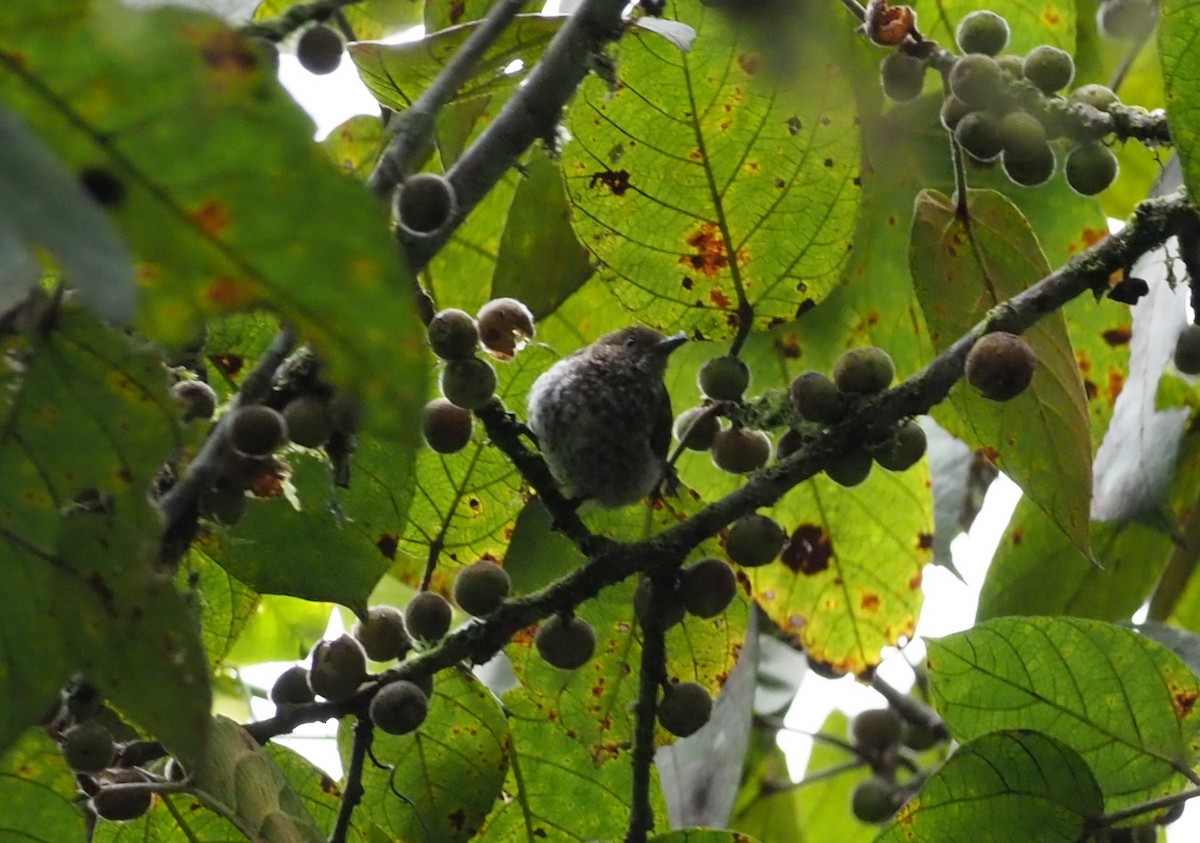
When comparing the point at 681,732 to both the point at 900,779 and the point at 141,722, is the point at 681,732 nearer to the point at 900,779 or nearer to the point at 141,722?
the point at 141,722

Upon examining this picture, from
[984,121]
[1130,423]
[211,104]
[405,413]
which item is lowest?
[405,413]

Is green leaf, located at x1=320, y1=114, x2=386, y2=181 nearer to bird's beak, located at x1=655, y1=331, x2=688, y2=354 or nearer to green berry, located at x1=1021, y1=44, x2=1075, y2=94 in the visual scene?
bird's beak, located at x1=655, y1=331, x2=688, y2=354

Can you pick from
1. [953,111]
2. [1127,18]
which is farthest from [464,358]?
[1127,18]

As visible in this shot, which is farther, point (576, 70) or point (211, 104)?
point (576, 70)

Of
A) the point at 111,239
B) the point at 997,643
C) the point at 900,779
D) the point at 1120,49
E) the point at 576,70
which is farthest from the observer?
the point at 900,779

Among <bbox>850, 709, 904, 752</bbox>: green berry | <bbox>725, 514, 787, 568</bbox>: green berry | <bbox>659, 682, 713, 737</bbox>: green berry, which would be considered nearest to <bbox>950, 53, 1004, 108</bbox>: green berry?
<bbox>725, 514, 787, 568</bbox>: green berry

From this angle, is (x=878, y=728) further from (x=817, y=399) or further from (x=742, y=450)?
(x=817, y=399)

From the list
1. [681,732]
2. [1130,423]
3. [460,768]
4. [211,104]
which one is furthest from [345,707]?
[1130,423]

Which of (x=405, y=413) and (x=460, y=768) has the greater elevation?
(x=405, y=413)
